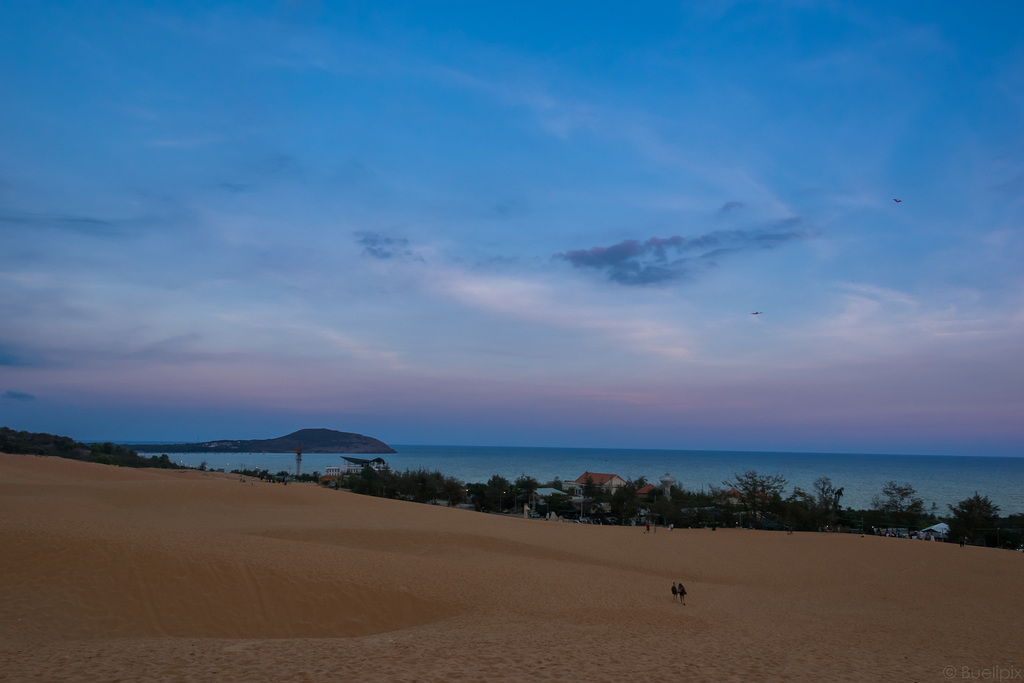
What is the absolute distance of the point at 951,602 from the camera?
19453mm

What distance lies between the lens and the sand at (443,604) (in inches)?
381

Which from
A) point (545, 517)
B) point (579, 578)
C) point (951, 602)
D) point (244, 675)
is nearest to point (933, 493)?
point (545, 517)

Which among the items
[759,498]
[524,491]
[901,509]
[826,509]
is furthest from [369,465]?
[901,509]

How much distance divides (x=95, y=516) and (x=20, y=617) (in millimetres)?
9454

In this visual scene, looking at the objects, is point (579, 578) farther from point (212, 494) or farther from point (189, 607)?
point (212, 494)

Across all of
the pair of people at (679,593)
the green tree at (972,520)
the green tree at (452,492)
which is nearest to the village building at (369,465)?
the green tree at (452,492)

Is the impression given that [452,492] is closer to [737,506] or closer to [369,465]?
[369,465]

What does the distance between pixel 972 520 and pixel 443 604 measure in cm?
3815

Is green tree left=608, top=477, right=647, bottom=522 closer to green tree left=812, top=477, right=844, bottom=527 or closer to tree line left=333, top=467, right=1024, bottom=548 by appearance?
tree line left=333, top=467, right=1024, bottom=548

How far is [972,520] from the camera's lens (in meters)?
36.6

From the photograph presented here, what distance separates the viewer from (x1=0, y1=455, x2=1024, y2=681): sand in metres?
9.68

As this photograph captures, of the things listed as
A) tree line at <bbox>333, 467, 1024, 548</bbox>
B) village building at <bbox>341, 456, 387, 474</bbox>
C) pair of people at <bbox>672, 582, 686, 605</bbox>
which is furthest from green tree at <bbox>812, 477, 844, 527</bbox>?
village building at <bbox>341, 456, 387, 474</bbox>

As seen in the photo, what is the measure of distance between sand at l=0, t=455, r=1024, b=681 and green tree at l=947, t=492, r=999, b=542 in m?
9.51

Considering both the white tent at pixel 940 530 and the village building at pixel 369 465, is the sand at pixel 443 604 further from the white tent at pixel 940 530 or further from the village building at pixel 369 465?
the village building at pixel 369 465
